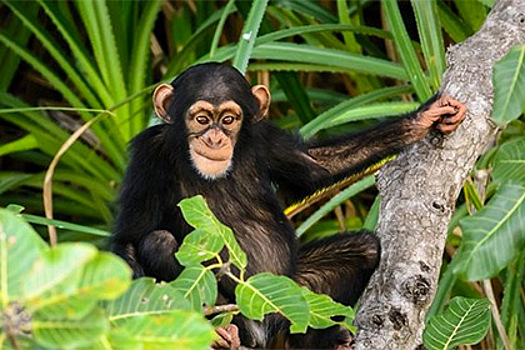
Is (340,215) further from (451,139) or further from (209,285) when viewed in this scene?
(209,285)

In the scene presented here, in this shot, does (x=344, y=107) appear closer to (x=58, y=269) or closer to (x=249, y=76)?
(x=249, y=76)

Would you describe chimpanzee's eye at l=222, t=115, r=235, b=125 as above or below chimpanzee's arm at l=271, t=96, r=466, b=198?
above

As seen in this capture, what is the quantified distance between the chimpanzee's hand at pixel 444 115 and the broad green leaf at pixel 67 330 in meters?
1.61

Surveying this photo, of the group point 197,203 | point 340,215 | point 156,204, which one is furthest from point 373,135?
point 340,215

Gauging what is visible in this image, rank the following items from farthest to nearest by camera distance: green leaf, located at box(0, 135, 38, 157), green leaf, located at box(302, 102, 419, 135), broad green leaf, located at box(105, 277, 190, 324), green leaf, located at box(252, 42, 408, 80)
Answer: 1. green leaf, located at box(0, 135, 38, 157)
2. green leaf, located at box(252, 42, 408, 80)
3. green leaf, located at box(302, 102, 419, 135)
4. broad green leaf, located at box(105, 277, 190, 324)

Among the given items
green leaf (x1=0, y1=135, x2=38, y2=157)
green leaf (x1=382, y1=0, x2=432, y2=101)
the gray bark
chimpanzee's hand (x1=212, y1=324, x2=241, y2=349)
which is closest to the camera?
chimpanzee's hand (x1=212, y1=324, x2=241, y2=349)

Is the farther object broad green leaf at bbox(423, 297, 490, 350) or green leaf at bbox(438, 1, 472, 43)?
green leaf at bbox(438, 1, 472, 43)

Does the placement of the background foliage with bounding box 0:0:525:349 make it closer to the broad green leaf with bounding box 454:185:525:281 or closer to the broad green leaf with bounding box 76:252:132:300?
the broad green leaf with bounding box 454:185:525:281

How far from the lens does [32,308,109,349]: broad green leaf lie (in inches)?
42.9

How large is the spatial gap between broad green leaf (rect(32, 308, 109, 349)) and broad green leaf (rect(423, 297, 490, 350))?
3.53 feet

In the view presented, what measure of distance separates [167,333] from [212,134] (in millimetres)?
1492

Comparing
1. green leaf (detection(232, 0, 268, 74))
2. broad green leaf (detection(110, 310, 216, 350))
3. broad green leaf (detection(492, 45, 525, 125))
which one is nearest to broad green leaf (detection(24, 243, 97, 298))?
broad green leaf (detection(110, 310, 216, 350))

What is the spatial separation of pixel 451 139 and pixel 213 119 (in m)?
0.55

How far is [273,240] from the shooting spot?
276 centimetres
